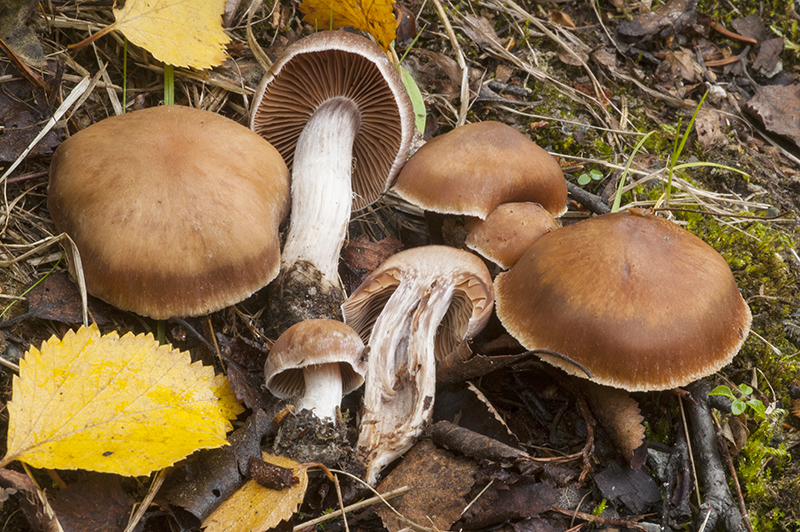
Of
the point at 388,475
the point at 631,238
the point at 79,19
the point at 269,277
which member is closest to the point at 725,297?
the point at 631,238

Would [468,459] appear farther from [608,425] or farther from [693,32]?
[693,32]

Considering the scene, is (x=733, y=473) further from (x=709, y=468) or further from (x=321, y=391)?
(x=321, y=391)

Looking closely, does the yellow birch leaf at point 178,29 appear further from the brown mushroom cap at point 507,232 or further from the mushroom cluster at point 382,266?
the brown mushroom cap at point 507,232

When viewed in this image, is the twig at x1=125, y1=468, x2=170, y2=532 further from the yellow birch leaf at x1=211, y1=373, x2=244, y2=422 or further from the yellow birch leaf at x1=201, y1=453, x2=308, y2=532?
the yellow birch leaf at x1=211, y1=373, x2=244, y2=422

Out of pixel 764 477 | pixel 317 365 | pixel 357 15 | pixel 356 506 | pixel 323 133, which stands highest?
pixel 357 15

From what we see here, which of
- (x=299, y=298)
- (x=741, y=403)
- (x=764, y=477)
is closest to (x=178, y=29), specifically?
(x=299, y=298)

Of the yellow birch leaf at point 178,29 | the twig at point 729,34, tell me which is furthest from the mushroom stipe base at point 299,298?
the twig at point 729,34
